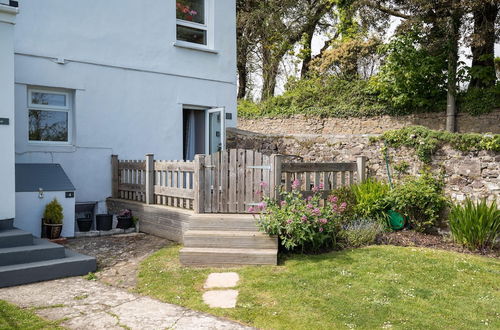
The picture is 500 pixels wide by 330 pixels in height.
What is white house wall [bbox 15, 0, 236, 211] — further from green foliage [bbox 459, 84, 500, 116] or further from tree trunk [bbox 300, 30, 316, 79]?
tree trunk [bbox 300, 30, 316, 79]

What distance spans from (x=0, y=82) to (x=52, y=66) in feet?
8.60

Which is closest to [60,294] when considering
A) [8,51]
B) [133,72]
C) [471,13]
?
[8,51]

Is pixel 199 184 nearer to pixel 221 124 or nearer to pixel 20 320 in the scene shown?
pixel 20 320

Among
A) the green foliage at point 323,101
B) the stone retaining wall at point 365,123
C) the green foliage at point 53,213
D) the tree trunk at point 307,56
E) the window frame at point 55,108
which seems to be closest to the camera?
the green foliage at point 53,213

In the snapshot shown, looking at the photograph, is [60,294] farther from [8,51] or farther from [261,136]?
[261,136]

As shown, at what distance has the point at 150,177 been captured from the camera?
8.67 meters

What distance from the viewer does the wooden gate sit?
705 cm

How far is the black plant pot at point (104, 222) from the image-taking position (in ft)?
28.4

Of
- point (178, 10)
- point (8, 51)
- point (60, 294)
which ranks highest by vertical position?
point (178, 10)

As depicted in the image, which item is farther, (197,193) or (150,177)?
(150,177)

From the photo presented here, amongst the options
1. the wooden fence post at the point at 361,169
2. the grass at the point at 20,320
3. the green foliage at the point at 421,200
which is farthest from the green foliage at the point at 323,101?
the grass at the point at 20,320

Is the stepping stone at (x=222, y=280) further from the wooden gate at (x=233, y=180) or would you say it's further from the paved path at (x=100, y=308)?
the wooden gate at (x=233, y=180)

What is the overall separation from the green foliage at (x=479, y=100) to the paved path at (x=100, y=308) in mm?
12824

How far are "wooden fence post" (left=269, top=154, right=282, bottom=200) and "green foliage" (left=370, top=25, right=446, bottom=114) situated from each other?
386 inches
